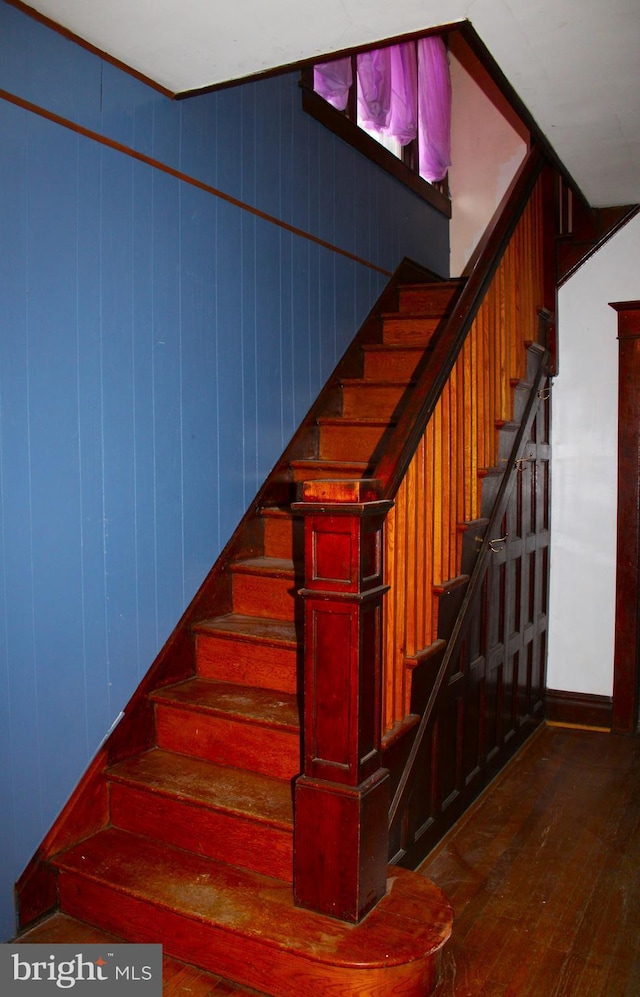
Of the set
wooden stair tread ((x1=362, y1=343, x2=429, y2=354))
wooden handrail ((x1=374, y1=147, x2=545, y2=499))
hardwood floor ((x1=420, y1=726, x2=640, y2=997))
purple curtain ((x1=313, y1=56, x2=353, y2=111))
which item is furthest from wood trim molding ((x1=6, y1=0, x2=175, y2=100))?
hardwood floor ((x1=420, y1=726, x2=640, y2=997))

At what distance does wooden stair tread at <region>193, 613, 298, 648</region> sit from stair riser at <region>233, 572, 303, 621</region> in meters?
0.03

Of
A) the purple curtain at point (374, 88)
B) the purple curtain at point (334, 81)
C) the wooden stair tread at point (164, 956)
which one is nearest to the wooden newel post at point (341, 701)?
the wooden stair tread at point (164, 956)

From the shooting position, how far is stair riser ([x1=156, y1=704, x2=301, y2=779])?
7.94 feet

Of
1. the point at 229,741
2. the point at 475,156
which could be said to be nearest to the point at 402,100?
the point at 475,156

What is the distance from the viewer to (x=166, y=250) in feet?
8.89

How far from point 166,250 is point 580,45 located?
4.81 feet

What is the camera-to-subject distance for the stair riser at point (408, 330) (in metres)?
4.08

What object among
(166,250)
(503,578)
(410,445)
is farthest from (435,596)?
(166,250)

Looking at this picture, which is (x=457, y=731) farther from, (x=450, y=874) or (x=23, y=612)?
(x=23, y=612)

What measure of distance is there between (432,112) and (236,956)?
4.98 meters

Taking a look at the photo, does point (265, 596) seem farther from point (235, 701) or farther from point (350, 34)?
point (350, 34)

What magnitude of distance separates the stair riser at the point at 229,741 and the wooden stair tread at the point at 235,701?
0.11 feet

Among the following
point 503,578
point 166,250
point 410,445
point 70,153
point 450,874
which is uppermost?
point 70,153

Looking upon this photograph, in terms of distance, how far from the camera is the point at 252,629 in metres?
2.87
